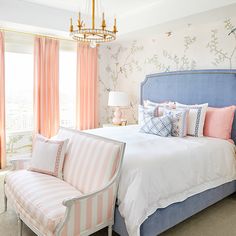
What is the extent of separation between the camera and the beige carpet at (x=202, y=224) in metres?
2.27

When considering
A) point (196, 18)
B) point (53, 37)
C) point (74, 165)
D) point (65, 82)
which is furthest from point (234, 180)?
point (53, 37)

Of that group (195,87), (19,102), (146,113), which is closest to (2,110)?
(19,102)

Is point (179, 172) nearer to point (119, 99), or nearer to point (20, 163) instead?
point (20, 163)

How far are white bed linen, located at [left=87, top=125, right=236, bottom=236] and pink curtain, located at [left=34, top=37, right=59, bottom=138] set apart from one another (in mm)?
1806

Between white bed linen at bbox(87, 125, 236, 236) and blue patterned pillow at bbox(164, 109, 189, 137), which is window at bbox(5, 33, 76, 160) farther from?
blue patterned pillow at bbox(164, 109, 189, 137)

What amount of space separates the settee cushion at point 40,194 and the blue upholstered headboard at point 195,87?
2.29 m

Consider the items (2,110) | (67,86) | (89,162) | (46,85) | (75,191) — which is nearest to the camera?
(75,191)

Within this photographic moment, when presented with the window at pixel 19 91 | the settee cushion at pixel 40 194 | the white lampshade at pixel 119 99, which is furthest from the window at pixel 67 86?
the settee cushion at pixel 40 194

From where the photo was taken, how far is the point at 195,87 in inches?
141

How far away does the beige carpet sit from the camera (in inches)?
89.4

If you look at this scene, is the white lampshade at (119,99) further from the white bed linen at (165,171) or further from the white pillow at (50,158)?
the white pillow at (50,158)

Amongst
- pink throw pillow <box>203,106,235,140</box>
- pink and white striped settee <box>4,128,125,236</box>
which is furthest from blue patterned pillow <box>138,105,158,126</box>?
pink and white striped settee <box>4,128,125,236</box>

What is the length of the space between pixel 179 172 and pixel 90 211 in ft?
2.99

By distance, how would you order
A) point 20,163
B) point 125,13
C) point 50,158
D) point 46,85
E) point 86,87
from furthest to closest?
point 86,87, point 46,85, point 125,13, point 20,163, point 50,158
